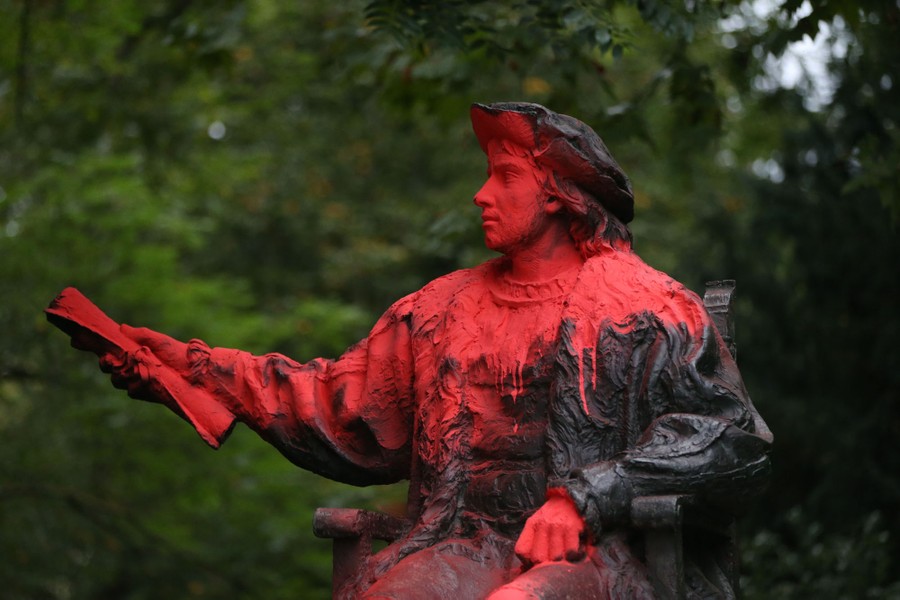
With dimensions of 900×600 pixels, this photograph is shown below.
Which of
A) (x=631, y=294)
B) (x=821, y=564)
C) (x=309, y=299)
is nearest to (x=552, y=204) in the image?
(x=631, y=294)

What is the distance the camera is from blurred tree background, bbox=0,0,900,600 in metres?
8.09

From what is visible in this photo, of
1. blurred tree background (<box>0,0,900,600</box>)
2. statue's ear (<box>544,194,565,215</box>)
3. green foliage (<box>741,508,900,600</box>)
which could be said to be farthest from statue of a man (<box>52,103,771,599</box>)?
green foliage (<box>741,508,900,600</box>)

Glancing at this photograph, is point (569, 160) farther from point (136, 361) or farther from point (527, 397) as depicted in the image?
point (136, 361)

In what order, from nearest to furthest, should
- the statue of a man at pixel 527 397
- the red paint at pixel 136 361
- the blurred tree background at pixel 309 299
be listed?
the statue of a man at pixel 527 397 < the red paint at pixel 136 361 < the blurred tree background at pixel 309 299

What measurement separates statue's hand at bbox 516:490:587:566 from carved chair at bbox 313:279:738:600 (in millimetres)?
156

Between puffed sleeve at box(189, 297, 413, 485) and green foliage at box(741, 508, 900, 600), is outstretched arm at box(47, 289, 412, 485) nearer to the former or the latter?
puffed sleeve at box(189, 297, 413, 485)

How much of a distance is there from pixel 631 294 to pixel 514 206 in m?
0.45

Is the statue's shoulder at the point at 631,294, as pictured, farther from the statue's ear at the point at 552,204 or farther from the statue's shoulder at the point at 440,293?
the statue's shoulder at the point at 440,293

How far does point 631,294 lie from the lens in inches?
187

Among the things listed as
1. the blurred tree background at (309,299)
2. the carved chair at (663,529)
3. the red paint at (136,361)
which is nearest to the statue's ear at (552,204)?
the carved chair at (663,529)

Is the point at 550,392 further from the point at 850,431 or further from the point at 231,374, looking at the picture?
the point at 850,431

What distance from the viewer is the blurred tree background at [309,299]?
8.09 metres

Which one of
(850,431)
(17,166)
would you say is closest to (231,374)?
(850,431)

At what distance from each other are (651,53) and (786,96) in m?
5.37
